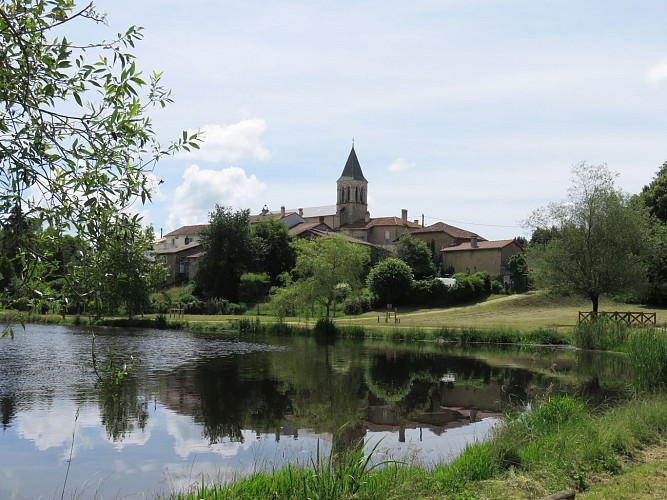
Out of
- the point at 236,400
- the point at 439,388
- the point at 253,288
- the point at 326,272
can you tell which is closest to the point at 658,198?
the point at 326,272

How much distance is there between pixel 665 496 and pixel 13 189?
25.5ft

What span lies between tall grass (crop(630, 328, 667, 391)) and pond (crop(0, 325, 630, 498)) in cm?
243

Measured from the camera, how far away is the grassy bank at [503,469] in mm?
7812

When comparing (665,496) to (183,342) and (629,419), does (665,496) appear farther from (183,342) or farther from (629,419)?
(183,342)

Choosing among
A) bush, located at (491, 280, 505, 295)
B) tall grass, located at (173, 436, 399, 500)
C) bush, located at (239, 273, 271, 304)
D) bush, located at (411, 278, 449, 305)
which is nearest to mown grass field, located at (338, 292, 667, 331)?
bush, located at (491, 280, 505, 295)

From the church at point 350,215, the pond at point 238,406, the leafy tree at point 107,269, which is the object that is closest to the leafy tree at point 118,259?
the leafy tree at point 107,269

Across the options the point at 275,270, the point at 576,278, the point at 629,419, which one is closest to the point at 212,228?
the point at 275,270

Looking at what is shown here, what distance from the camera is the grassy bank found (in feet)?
25.6

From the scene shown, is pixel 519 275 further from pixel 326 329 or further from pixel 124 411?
pixel 124 411

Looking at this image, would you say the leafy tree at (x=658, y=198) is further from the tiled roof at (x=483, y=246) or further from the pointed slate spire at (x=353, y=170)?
the pointed slate spire at (x=353, y=170)

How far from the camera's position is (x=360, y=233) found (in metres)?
99.7

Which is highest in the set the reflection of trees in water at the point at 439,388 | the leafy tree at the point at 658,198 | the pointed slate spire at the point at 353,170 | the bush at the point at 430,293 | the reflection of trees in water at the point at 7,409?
the pointed slate spire at the point at 353,170

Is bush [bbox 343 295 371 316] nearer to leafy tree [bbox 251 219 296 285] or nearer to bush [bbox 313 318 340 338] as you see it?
bush [bbox 313 318 340 338]

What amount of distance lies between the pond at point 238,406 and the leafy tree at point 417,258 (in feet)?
124
